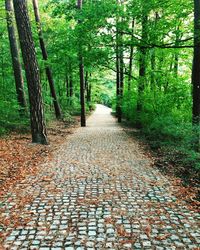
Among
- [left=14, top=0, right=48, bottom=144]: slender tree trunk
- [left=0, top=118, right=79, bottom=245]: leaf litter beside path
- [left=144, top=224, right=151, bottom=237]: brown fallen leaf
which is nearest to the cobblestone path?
[left=144, top=224, right=151, bottom=237]: brown fallen leaf

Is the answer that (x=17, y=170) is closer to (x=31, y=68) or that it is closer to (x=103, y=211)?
(x=103, y=211)

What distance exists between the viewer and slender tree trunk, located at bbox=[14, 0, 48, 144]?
9.29 m

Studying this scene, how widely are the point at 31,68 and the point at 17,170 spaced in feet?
14.0

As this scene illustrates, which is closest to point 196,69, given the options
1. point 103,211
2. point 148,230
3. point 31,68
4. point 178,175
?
point 178,175

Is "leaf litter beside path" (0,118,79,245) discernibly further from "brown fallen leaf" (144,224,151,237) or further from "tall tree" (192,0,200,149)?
"tall tree" (192,0,200,149)

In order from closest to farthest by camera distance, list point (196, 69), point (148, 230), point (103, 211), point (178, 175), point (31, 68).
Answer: point (148, 230), point (103, 211), point (178, 175), point (196, 69), point (31, 68)

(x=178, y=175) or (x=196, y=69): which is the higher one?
(x=196, y=69)

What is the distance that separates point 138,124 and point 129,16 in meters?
8.36

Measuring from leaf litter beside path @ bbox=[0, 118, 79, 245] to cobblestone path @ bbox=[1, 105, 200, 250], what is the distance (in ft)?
0.41

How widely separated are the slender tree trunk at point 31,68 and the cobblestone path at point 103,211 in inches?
112

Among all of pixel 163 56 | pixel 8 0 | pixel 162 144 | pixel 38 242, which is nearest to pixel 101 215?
pixel 38 242

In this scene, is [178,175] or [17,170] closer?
[178,175]

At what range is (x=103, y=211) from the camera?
14.8 ft

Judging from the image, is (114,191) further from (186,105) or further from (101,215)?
(186,105)
